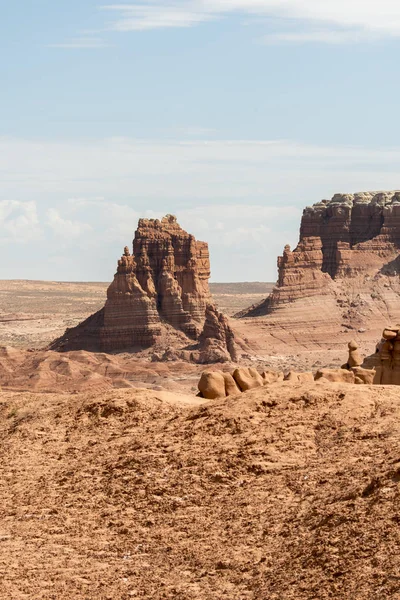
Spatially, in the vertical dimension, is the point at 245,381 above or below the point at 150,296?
above

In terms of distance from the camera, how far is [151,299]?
94.0 meters

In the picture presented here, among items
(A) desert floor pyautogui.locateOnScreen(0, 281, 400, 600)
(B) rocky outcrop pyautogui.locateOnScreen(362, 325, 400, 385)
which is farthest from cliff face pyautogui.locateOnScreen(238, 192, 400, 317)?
(A) desert floor pyautogui.locateOnScreen(0, 281, 400, 600)

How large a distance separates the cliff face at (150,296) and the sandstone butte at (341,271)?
913cm

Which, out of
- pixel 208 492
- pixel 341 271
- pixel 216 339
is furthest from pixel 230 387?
pixel 341 271

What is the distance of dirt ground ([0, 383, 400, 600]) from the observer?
1295 cm

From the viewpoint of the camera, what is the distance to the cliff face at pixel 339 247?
106m

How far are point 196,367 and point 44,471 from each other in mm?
63725

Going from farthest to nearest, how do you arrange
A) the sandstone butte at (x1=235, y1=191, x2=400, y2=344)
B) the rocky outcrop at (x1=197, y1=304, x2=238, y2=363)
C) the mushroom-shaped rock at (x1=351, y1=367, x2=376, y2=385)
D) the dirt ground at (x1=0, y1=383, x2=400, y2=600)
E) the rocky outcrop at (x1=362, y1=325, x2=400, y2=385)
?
1. the sandstone butte at (x1=235, y1=191, x2=400, y2=344)
2. the rocky outcrop at (x1=197, y1=304, x2=238, y2=363)
3. the rocky outcrop at (x1=362, y1=325, x2=400, y2=385)
4. the mushroom-shaped rock at (x1=351, y1=367, x2=376, y2=385)
5. the dirt ground at (x1=0, y1=383, x2=400, y2=600)

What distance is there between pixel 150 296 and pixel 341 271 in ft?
80.0

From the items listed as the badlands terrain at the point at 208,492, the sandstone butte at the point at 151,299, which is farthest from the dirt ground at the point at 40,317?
the badlands terrain at the point at 208,492

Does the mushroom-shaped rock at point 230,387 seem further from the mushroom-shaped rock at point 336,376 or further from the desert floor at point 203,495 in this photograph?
the desert floor at point 203,495

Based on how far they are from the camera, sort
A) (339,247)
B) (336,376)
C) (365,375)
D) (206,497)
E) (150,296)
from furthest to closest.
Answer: (339,247) < (150,296) < (365,375) < (336,376) < (206,497)

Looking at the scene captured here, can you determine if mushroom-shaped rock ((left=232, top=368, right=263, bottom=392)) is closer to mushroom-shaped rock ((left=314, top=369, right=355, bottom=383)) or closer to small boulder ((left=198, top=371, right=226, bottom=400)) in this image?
small boulder ((left=198, top=371, right=226, bottom=400))

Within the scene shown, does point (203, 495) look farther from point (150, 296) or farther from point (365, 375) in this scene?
point (150, 296)
